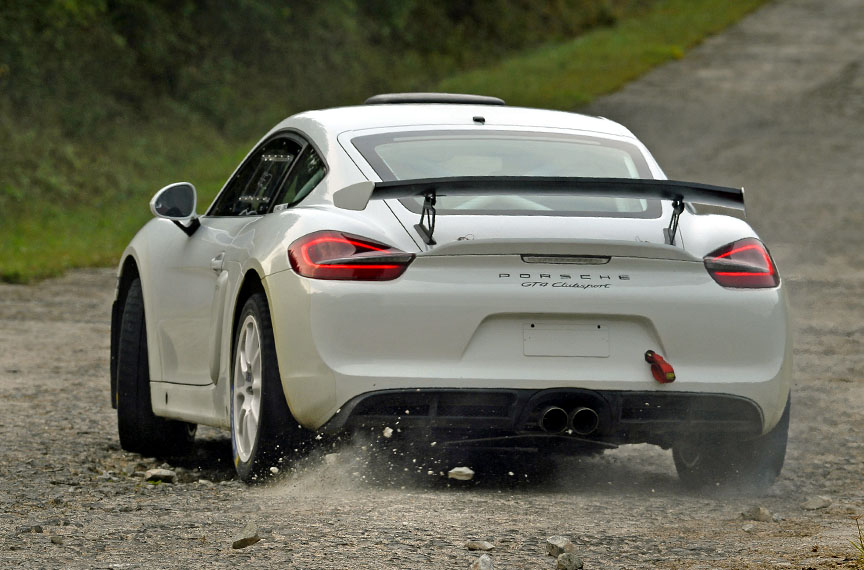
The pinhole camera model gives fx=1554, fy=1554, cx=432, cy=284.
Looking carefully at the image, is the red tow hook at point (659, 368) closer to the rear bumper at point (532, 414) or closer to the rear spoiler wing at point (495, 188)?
the rear bumper at point (532, 414)

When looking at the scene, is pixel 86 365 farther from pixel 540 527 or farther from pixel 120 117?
pixel 120 117

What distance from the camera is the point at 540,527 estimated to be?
16.2 ft

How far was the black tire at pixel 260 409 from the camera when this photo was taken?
215 inches

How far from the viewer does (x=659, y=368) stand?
534 centimetres

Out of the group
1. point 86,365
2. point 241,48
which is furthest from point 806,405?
point 241,48

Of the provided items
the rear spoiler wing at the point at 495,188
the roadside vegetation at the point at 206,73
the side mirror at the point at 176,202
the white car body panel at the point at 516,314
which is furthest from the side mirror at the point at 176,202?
the roadside vegetation at the point at 206,73

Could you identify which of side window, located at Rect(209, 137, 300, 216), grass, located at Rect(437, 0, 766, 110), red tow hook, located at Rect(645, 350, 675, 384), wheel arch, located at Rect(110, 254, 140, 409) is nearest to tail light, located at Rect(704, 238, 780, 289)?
red tow hook, located at Rect(645, 350, 675, 384)

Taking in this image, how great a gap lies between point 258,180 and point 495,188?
5.75ft

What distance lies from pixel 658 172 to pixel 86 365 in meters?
5.14

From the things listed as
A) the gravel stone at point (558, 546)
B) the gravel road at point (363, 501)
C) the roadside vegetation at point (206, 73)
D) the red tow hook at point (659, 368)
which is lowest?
the gravel road at point (363, 501)

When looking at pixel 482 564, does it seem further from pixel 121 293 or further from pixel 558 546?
pixel 121 293

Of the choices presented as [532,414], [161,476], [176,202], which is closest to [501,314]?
[532,414]

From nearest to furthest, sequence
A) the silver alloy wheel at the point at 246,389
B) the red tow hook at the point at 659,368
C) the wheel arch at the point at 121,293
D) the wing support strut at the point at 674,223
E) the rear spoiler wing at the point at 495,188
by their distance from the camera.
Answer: the rear spoiler wing at the point at 495,188
the red tow hook at the point at 659,368
the wing support strut at the point at 674,223
the silver alloy wheel at the point at 246,389
the wheel arch at the point at 121,293

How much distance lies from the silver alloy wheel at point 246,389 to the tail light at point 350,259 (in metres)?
0.42
